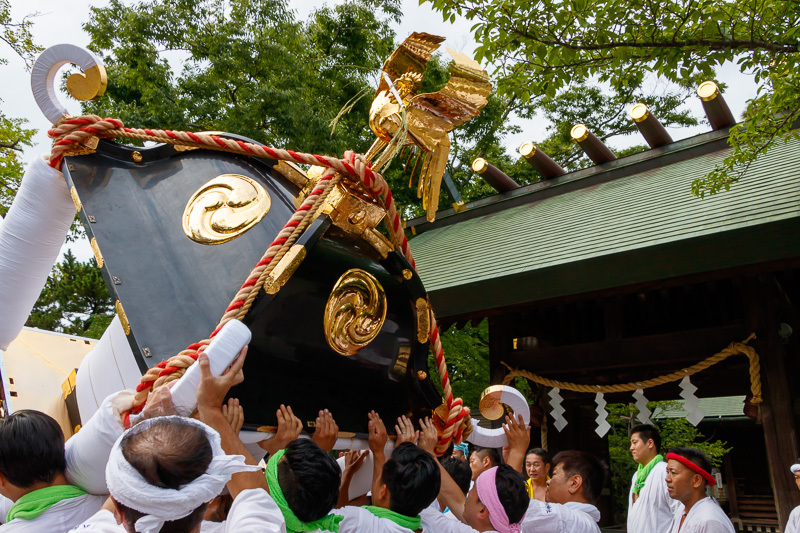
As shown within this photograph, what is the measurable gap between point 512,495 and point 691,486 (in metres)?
1.89

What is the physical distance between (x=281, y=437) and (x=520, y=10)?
3.39 metres

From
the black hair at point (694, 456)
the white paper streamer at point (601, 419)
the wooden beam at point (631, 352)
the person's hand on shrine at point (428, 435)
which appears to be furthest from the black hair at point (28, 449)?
the white paper streamer at point (601, 419)

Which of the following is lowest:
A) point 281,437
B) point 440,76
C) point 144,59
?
point 281,437

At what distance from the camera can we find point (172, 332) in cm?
180

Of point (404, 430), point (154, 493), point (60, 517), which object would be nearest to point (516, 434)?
point (404, 430)

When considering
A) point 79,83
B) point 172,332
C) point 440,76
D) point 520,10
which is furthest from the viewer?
point 440,76

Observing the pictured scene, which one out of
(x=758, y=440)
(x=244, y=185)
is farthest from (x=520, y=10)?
(x=758, y=440)

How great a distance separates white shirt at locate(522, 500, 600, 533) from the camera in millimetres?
3301

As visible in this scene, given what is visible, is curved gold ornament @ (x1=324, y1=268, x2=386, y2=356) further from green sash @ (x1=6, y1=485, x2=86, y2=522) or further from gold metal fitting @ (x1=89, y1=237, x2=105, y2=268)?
green sash @ (x1=6, y1=485, x2=86, y2=522)

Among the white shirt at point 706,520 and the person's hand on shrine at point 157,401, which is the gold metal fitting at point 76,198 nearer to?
the person's hand on shrine at point 157,401

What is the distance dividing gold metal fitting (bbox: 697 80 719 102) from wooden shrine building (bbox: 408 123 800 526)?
2.52 feet

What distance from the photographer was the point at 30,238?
2180mm

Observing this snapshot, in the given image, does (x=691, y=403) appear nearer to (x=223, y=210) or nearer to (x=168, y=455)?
(x=223, y=210)

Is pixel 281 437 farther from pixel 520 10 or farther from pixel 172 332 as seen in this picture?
pixel 520 10
